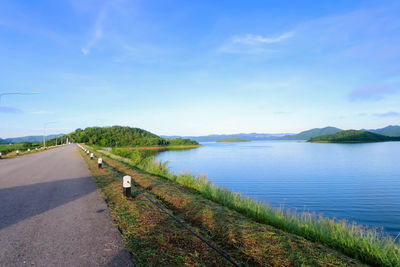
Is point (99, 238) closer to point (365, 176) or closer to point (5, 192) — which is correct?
point (5, 192)

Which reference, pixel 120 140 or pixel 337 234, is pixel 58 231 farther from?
pixel 120 140

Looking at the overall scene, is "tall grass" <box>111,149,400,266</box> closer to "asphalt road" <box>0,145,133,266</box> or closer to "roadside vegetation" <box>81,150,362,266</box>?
"roadside vegetation" <box>81,150,362,266</box>

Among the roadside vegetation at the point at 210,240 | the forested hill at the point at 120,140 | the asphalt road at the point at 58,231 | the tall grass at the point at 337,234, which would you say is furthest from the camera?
the forested hill at the point at 120,140

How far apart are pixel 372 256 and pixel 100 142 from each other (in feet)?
398

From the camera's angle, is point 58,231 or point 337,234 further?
point 337,234

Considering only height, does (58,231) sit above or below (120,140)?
below

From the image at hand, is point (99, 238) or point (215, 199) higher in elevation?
point (99, 238)

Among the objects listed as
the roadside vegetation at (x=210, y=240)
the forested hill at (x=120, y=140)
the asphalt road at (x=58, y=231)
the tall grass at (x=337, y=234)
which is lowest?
the tall grass at (x=337, y=234)

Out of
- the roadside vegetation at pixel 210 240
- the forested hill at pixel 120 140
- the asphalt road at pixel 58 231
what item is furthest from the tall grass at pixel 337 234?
the forested hill at pixel 120 140

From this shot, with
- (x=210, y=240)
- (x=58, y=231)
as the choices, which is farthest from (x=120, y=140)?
(x=210, y=240)

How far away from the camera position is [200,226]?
199 inches

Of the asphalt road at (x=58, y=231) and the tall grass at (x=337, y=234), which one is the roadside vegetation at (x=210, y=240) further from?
the tall grass at (x=337, y=234)

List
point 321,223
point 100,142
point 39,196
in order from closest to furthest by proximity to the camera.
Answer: point 321,223
point 39,196
point 100,142

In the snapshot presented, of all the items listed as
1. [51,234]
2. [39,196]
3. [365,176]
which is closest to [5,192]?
[39,196]
